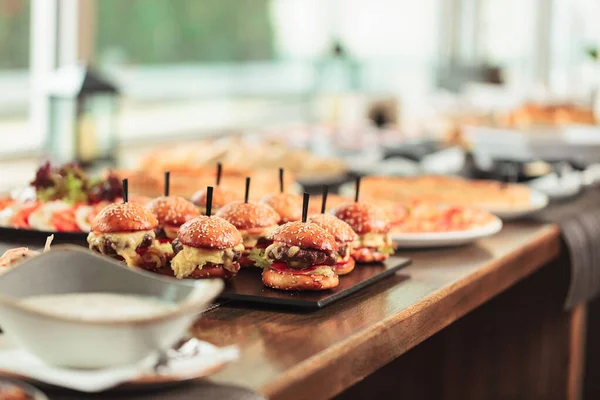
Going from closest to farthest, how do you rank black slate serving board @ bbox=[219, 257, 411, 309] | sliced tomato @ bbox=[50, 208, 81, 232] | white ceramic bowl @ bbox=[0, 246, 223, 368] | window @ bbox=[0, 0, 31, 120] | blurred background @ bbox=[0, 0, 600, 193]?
white ceramic bowl @ bbox=[0, 246, 223, 368] < black slate serving board @ bbox=[219, 257, 411, 309] < sliced tomato @ bbox=[50, 208, 81, 232] < blurred background @ bbox=[0, 0, 600, 193] < window @ bbox=[0, 0, 31, 120]

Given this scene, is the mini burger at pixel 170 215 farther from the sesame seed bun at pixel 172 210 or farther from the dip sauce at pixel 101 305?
the dip sauce at pixel 101 305

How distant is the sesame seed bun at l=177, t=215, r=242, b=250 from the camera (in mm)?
1617

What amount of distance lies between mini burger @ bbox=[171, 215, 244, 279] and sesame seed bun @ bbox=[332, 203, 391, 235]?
353mm

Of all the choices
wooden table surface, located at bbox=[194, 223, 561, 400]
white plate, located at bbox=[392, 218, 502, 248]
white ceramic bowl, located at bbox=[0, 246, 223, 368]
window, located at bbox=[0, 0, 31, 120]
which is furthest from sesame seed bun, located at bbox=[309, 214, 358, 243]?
window, located at bbox=[0, 0, 31, 120]

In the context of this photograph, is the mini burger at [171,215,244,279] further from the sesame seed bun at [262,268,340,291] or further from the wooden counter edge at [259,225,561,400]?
the wooden counter edge at [259,225,561,400]

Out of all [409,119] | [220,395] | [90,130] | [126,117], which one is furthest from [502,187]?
[126,117]

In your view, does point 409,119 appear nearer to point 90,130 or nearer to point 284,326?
point 90,130

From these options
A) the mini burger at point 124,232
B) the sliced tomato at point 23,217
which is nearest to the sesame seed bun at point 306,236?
the mini burger at point 124,232

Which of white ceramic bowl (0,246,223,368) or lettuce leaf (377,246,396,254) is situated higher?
white ceramic bowl (0,246,223,368)

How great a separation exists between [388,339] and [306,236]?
23 centimetres

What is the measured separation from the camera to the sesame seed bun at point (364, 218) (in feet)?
6.40

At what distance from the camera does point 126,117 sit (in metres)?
5.50

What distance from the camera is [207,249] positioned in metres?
1.64

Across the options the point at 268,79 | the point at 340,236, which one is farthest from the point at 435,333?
the point at 268,79
